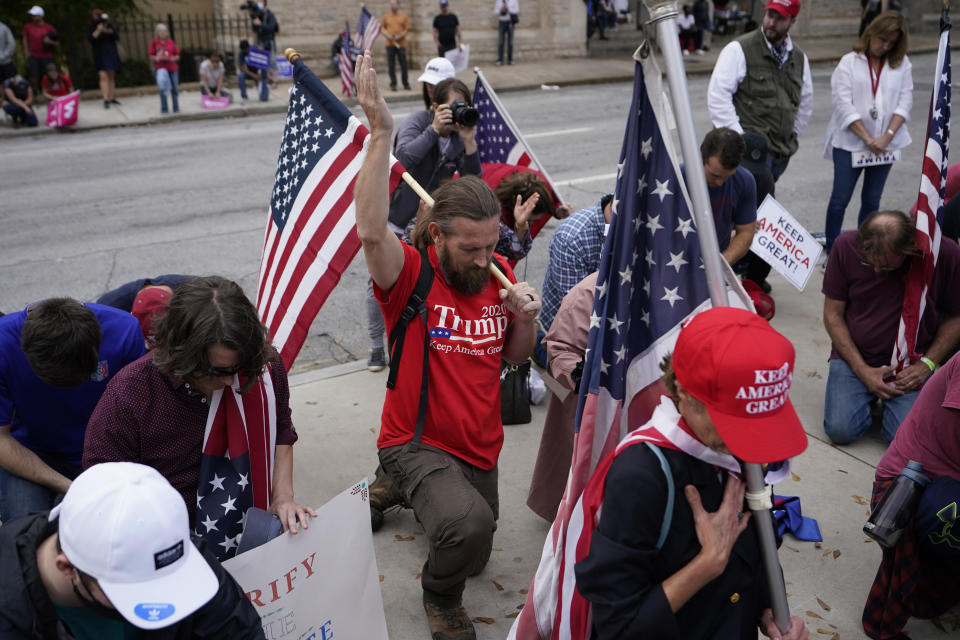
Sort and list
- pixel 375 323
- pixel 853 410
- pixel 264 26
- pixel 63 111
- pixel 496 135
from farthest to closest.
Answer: pixel 264 26, pixel 63 111, pixel 496 135, pixel 375 323, pixel 853 410

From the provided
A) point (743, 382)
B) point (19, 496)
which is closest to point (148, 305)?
point (19, 496)

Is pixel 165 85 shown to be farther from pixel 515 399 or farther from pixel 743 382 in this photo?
pixel 743 382

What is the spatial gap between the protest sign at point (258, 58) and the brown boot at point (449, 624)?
18107mm

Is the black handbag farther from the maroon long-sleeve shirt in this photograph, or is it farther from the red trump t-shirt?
the maroon long-sleeve shirt

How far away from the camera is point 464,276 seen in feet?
12.7

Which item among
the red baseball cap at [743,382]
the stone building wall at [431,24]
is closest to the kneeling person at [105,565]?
the red baseball cap at [743,382]

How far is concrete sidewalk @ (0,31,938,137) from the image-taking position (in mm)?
18922

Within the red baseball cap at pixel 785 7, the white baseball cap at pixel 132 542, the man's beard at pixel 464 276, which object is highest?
the red baseball cap at pixel 785 7

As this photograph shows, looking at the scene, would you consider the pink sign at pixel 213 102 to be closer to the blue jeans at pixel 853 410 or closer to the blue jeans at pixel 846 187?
the blue jeans at pixel 846 187

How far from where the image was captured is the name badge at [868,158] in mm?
8234

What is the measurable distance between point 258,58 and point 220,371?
18.3 meters

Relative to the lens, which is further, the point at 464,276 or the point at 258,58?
the point at 258,58

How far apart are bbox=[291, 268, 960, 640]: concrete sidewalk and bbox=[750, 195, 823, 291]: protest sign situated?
0.69 meters

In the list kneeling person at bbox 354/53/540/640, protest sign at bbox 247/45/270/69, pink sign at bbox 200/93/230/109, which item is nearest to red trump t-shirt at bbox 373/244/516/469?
kneeling person at bbox 354/53/540/640
